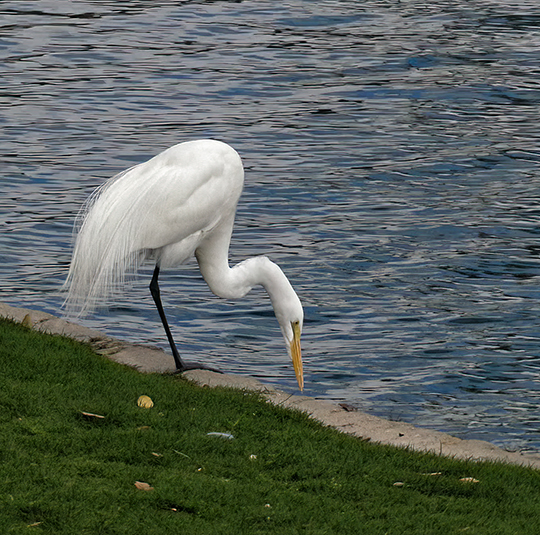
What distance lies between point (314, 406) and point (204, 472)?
1888 millimetres

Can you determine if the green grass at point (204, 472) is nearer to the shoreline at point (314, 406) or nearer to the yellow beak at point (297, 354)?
the shoreline at point (314, 406)

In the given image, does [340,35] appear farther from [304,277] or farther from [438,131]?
[304,277]

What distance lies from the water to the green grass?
162cm

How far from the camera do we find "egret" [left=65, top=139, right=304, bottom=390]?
7.25 metres

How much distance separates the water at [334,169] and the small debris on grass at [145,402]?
1.93m

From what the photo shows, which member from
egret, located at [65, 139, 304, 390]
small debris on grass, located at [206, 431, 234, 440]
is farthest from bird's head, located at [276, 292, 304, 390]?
small debris on grass, located at [206, 431, 234, 440]

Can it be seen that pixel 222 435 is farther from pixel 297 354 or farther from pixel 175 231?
pixel 175 231

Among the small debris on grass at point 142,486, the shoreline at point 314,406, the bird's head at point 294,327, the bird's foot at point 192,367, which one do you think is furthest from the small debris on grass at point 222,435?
the bird's foot at point 192,367

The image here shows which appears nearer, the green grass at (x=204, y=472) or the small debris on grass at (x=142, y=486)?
the green grass at (x=204, y=472)

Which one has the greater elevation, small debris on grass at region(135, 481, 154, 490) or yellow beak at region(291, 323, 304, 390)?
small debris on grass at region(135, 481, 154, 490)

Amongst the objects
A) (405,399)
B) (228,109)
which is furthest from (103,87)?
(405,399)

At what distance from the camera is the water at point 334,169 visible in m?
8.38

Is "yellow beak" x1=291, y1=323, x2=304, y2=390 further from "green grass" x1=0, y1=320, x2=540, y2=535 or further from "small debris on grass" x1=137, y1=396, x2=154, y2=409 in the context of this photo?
"small debris on grass" x1=137, y1=396, x2=154, y2=409

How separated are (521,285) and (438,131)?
614 centimetres
